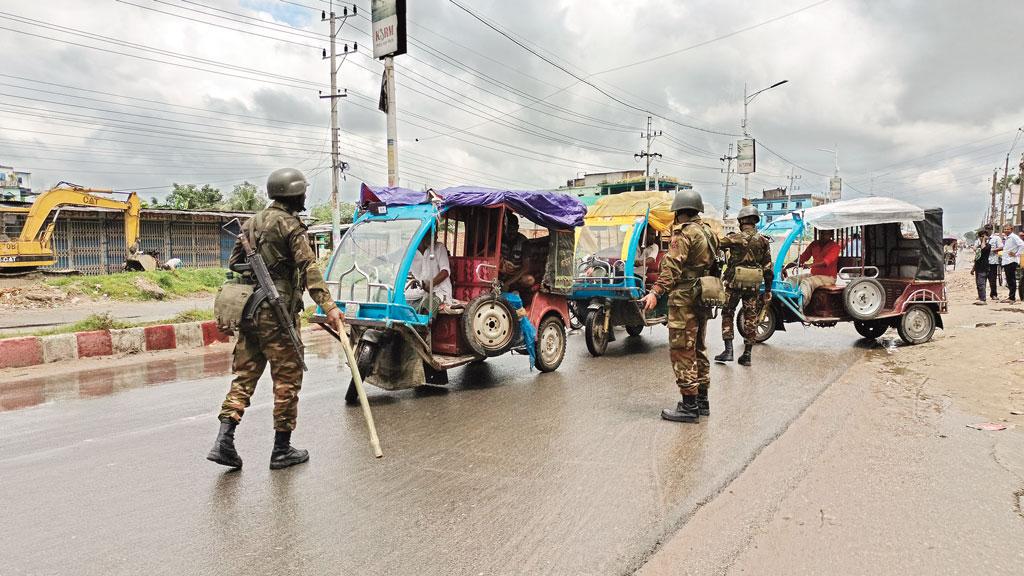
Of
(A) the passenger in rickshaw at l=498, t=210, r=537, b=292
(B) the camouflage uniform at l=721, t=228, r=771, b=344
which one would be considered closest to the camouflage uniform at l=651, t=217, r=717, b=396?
(A) the passenger in rickshaw at l=498, t=210, r=537, b=292

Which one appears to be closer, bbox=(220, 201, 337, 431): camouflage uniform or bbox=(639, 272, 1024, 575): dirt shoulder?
bbox=(639, 272, 1024, 575): dirt shoulder

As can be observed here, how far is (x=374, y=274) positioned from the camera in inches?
278

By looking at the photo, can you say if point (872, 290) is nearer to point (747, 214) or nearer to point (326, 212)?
point (747, 214)

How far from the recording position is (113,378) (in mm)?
8477

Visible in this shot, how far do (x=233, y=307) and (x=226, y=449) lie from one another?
3.28ft

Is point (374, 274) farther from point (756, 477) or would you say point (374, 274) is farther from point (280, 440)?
point (756, 477)

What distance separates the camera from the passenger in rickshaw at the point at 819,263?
34.7ft

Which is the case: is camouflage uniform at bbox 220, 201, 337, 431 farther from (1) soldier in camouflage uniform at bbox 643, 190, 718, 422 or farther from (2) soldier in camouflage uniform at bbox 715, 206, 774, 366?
(2) soldier in camouflage uniform at bbox 715, 206, 774, 366

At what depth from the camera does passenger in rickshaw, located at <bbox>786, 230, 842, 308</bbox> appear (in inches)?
416

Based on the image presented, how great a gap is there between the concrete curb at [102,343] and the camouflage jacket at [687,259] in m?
6.82

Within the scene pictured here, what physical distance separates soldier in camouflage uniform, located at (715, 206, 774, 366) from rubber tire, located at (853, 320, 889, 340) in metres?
2.57

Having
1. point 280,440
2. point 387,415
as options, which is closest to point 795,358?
point 387,415

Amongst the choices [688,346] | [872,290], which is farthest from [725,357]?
[688,346]

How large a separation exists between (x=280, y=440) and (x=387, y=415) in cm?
159
